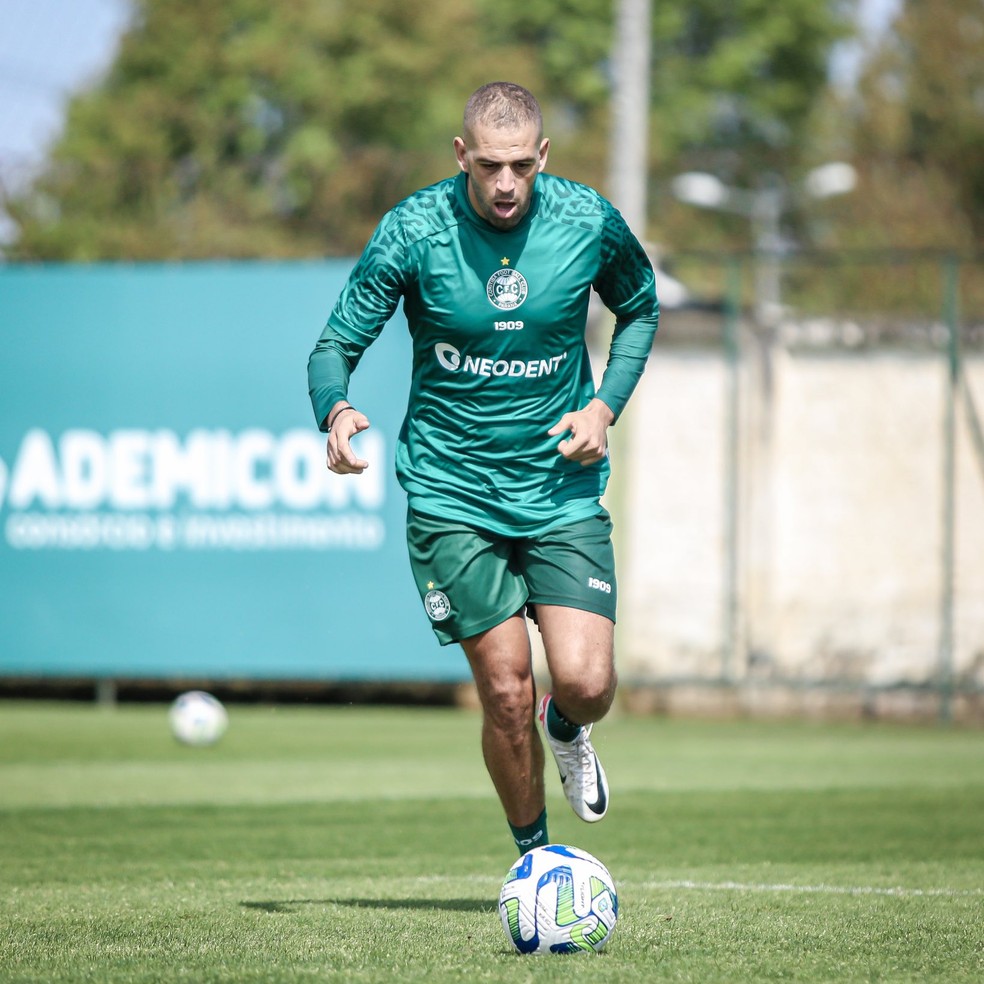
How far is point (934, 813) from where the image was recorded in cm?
912

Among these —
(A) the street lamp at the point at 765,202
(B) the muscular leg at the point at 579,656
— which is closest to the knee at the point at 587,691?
(B) the muscular leg at the point at 579,656

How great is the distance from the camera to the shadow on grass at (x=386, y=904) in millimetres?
5918

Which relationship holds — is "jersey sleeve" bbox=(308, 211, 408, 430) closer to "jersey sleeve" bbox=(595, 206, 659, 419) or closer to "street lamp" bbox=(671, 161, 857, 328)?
"jersey sleeve" bbox=(595, 206, 659, 419)

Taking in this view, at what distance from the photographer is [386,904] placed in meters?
6.05

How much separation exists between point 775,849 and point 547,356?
10.2 ft

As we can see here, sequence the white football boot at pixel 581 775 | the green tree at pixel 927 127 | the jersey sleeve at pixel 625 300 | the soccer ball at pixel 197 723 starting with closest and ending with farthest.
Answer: the jersey sleeve at pixel 625 300 → the white football boot at pixel 581 775 → the soccer ball at pixel 197 723 → the green tree at pixel 927 127

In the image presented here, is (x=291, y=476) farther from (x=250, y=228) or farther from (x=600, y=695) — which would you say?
(x=600, y=695)

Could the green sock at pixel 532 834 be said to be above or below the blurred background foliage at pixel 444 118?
below

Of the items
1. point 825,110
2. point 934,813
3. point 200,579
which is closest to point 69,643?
point 200,579

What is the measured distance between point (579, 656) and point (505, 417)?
84 centimetres

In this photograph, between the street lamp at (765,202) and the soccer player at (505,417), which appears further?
the street lamp at (765,202)

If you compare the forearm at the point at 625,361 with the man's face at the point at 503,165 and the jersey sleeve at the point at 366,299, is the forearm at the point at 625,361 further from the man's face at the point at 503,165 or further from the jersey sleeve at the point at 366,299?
the jersey sleeve at the point at 366,299

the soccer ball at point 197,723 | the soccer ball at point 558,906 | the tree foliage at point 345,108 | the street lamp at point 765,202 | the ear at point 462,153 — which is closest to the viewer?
the soccer ball at point 558,906

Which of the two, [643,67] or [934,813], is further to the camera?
[643,67]
